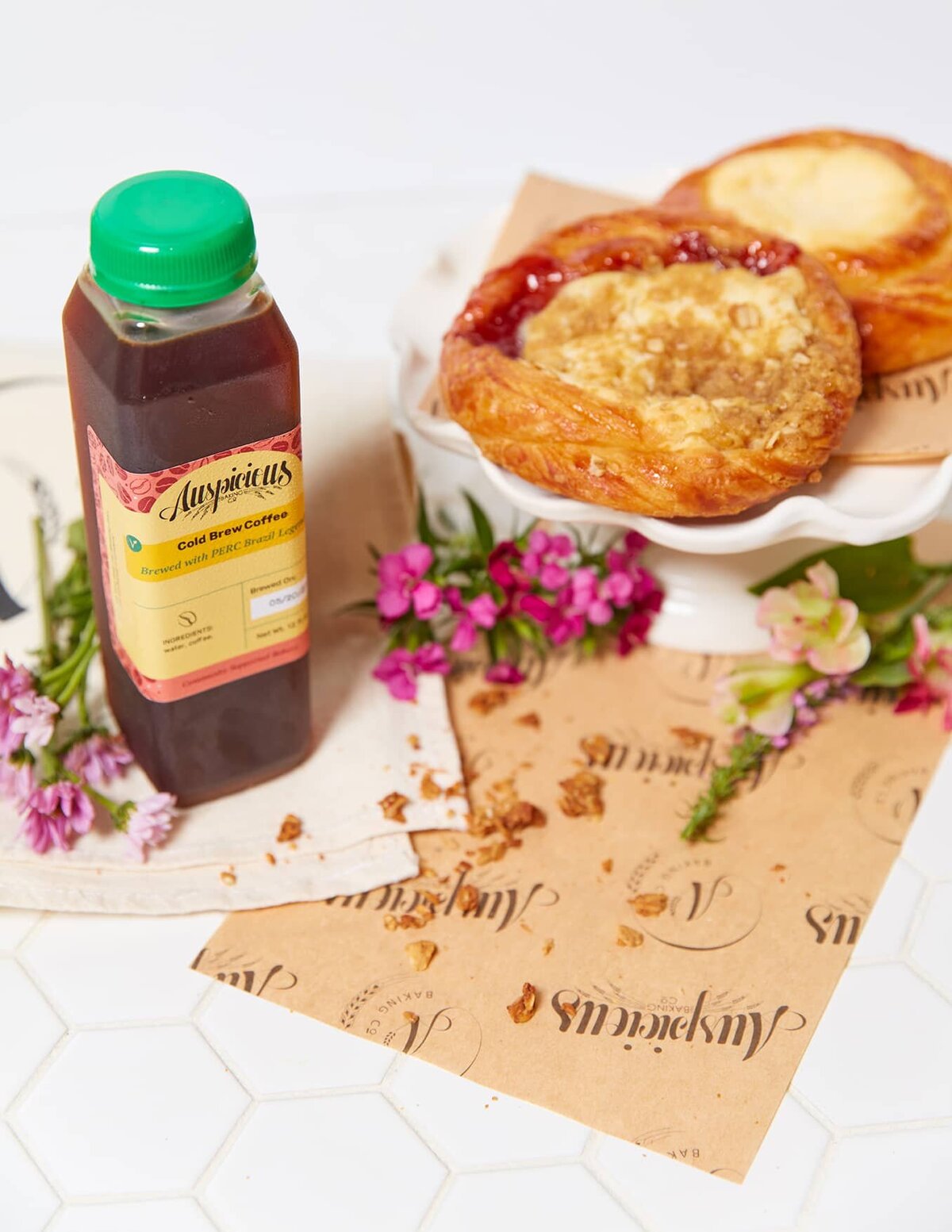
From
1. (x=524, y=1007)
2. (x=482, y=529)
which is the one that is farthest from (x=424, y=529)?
(x=524, y=1007)

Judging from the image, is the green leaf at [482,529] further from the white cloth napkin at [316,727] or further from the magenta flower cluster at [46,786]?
the magenta flower cluster at [46,786]

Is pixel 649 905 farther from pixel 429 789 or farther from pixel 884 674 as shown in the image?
pixel 884 674

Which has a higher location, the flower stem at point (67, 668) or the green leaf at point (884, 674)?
the green leaf at point (884, 674)

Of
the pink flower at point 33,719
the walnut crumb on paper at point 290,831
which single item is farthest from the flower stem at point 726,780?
the pink flower at point 33,719

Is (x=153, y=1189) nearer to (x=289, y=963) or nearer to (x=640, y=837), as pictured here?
(x=289, y=963)

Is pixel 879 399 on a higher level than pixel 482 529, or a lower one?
higher

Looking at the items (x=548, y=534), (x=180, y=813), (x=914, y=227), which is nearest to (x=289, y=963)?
(x=180, y=813)
